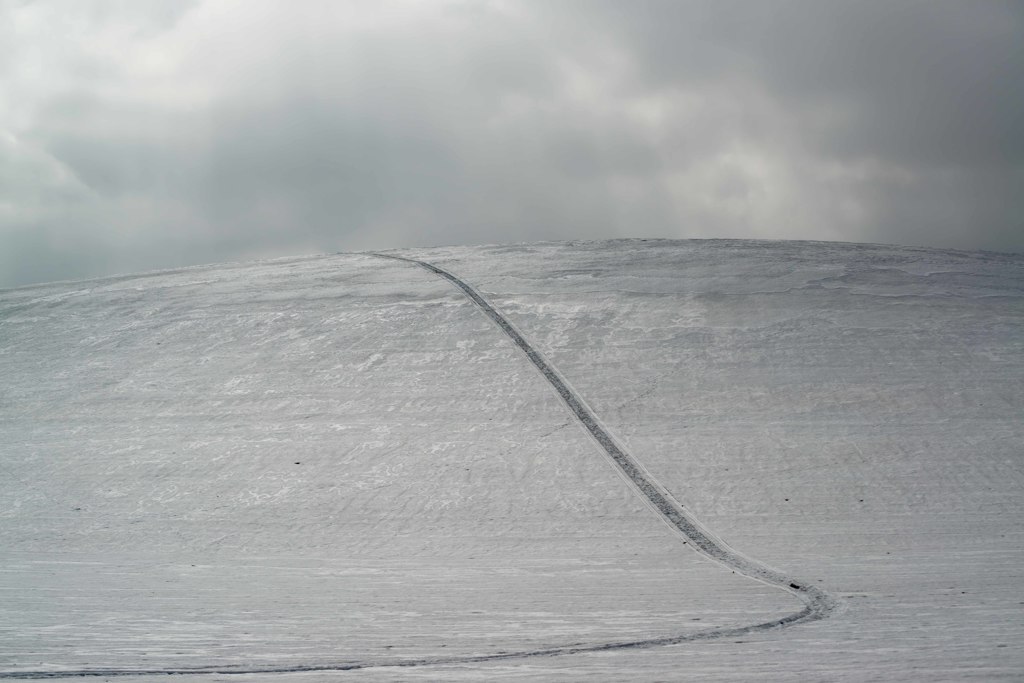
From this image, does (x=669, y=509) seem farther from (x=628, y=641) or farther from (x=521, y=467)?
(x=628, y=641)

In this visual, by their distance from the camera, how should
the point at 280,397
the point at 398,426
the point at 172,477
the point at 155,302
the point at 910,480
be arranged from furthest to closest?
the point at 155,302 < the point at 280,397 < the point at 398,426 < the point at 172,477 < the point at 910,480

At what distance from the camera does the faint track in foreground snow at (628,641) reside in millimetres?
6125

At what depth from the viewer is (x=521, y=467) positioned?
1090 centimetres

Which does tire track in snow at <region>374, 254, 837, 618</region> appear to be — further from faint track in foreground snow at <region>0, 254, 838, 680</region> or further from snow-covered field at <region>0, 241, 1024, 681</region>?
snow-covered field at <region>0, 241, 1024, 681</region>

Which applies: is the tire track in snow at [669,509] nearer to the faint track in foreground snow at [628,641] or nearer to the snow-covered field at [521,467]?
the faint track in foreground snow at [628,641]

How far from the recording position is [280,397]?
13.1 metres

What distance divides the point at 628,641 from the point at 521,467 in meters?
4.52

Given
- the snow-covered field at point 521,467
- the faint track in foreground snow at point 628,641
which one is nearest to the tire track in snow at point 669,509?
the faint track in foreground snow at point 628,641

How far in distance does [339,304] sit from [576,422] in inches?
232

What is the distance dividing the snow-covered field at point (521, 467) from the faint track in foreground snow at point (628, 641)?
8 centimetres

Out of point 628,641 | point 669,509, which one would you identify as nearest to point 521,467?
point 669,509

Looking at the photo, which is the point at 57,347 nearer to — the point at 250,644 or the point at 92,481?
the point at 92,481

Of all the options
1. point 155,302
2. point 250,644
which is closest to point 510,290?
point 155,302

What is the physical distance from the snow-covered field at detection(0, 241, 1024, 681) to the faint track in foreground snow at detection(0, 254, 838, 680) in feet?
0.27
